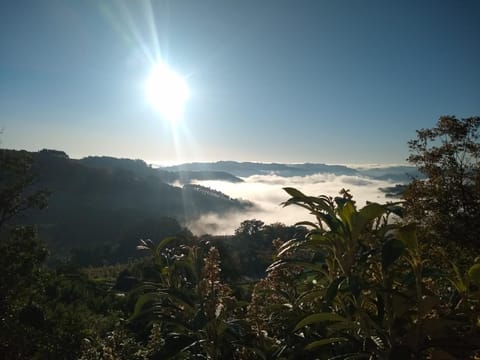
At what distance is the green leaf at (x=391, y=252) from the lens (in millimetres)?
1288

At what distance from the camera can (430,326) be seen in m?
1.33

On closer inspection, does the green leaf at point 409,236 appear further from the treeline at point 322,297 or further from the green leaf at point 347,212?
the green leaf at point 347,212

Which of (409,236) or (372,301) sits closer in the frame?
(409,236)

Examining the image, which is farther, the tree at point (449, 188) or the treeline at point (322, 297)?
the tree at point (449, 188)

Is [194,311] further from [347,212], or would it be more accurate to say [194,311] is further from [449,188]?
[449,188]

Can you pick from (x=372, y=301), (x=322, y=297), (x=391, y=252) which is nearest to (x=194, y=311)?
(x=322, y=297)

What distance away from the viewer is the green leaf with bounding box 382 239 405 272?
1288 mm

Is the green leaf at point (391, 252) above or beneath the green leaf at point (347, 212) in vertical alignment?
beneath

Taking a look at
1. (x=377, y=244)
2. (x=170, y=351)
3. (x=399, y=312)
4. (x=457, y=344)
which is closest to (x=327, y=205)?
(x=377, y=244)

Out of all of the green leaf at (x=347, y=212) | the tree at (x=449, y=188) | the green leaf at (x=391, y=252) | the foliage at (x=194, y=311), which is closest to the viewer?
the green leaf at (x=391, y=252)

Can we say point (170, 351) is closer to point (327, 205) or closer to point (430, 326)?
point (327, 205)

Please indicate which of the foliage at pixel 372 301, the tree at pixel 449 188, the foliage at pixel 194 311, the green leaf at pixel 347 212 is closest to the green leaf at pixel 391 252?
the foliage at pixel 372 301

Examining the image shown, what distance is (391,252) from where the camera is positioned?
1.31m

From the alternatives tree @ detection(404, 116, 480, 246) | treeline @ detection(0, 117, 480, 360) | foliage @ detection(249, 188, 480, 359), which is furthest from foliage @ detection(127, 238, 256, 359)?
tree @ detection(404, 116, 480, 246)
